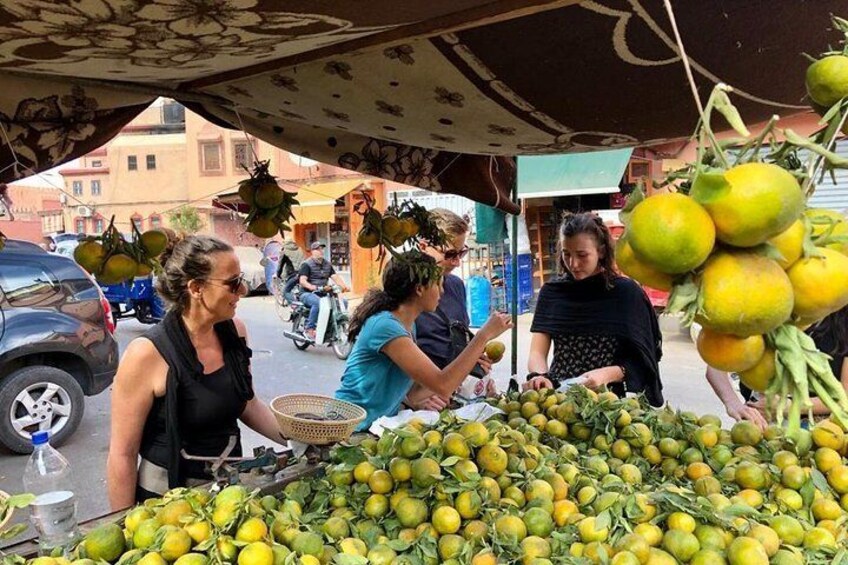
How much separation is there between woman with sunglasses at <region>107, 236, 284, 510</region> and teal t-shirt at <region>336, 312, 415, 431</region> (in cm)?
55

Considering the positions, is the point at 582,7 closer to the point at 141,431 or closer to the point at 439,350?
the point at 141,431

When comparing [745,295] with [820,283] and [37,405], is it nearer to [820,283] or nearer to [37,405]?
[820,283]

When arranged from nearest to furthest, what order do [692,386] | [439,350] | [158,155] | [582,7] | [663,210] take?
1. [663,210]
2. [582,7]
3. [439,350]
4. [692,386]
5. [158,155]

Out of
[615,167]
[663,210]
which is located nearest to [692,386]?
[615,167]

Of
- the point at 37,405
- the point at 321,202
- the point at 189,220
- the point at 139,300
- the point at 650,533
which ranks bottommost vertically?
the point at 37,405

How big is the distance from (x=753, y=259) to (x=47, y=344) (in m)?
5.90

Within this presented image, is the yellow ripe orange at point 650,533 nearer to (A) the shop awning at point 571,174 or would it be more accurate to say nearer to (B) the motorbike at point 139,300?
(A) the shop awning at point 571,174

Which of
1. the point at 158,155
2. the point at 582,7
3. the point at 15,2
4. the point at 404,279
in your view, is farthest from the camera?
the point at 158,155

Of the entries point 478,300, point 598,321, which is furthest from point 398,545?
point 478,300

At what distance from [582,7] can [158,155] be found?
101 ft

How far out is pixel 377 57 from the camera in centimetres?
178

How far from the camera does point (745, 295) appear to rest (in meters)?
0.71

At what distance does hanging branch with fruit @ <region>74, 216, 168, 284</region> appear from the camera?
231 cm

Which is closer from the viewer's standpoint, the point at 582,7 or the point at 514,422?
the point at 582,7
